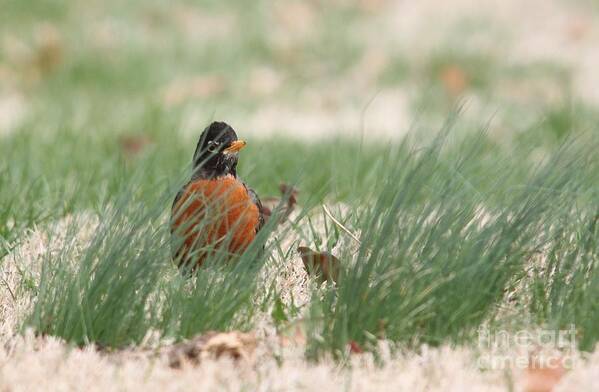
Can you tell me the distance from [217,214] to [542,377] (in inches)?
47.4

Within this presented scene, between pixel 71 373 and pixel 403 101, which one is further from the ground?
pixel 403 101

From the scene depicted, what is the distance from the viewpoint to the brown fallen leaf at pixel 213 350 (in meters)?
3.11

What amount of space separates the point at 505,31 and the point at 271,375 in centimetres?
829

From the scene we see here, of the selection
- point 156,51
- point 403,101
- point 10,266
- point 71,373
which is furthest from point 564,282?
point 156,51

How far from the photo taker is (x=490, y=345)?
323 centimetres

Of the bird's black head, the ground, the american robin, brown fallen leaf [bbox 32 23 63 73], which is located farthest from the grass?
brown fallen leaf [bbox 32 23 63 73]

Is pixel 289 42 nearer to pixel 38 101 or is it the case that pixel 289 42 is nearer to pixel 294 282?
pixel 38 101

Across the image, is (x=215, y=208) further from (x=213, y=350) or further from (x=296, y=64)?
(x=296, y=64)

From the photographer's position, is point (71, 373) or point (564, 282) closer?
point (71, 373)

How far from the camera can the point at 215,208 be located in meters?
3.73

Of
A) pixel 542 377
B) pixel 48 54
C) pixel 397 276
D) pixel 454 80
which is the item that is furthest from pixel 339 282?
pixel 48 54

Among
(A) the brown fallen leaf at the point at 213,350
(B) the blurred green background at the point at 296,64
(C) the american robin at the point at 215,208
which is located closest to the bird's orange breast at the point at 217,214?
(C) the american robin at the point at 215,208

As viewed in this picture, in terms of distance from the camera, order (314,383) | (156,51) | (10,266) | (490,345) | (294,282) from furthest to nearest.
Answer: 1. (156,51)
2. (10,266)
3. (294,282)
4. (490,345)
5. (314,383)

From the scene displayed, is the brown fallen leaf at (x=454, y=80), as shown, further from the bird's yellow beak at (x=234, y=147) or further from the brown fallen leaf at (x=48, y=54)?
the bird's yellow beak at (x=234, y=147)
